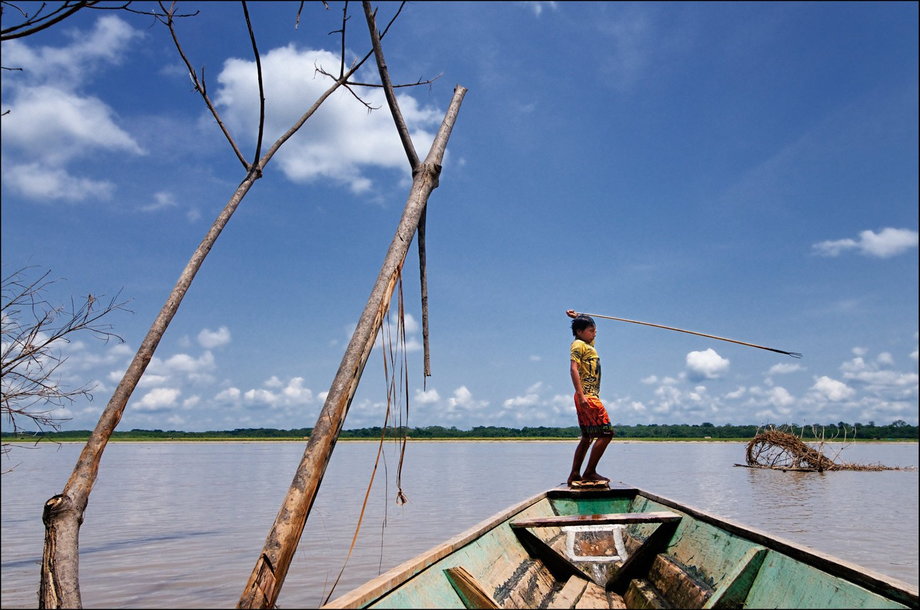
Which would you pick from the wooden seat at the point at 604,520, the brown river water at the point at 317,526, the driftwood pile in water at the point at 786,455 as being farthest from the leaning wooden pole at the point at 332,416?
the driftwood pile in water at the point at 786,455

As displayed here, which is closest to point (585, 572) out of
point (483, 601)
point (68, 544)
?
point (483, 601)

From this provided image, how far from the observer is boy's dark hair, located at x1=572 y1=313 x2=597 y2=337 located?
6445 millimetres

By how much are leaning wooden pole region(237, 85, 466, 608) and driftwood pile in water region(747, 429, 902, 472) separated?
2442 cm

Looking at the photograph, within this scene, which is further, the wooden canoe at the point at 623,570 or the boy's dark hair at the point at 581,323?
the boy's dark hair at the point at 581,323

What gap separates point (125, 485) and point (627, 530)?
19.5 meters

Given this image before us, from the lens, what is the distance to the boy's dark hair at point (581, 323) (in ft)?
21.1

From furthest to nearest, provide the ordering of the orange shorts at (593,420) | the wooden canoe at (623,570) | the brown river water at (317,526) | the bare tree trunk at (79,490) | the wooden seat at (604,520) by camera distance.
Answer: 1. the brown river water at (317,526)
2. the orange shorts at (593,420)
3. the wooden seat at (604,520)
4. the bare tree trunk at (79,490)
5. the wooden canoe at (623,570)

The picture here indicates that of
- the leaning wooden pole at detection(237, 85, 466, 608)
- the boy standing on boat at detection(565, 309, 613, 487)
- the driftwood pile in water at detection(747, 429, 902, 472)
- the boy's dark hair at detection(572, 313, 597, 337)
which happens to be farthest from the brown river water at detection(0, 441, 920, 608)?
the driftwood pile in water at detection(747, 429, 902, 472)

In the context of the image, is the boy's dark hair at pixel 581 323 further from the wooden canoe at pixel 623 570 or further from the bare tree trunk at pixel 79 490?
the bare tree trunk at pixel 79 490

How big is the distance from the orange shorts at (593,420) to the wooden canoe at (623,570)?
79cm

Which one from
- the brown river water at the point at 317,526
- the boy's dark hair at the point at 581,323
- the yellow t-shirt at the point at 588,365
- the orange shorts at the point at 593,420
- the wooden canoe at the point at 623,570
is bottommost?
the brown river water at the point at 317,526

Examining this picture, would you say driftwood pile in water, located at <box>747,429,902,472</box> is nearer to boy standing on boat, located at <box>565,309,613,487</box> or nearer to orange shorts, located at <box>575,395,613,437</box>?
boy standing on boat, located at <box>565,309,613,487</box>

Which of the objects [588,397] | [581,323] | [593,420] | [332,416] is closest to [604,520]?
[593,420]

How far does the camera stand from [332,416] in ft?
10.5
